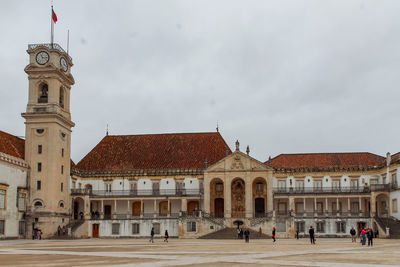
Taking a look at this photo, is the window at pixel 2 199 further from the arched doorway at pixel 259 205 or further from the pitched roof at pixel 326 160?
the pitched roof at pixel 326 160

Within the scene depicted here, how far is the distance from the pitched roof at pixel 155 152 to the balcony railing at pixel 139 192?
Result: 9.22ft

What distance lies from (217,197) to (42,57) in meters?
25.2

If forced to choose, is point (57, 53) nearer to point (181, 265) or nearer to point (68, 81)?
point (68, 81)

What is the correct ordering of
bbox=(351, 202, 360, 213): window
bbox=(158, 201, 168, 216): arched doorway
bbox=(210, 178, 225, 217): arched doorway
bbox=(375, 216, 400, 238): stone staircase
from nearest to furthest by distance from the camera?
bbox=(375, 216, 400, 238): stone staircase < bbox=(351, 202, 360, 213): window < bbox=(210, 178, 225, 217): arched doorway < bbox=(158, 201, 168, 216): arched doorway

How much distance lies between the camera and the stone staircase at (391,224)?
5152 cm

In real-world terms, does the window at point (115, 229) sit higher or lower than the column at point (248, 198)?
lower

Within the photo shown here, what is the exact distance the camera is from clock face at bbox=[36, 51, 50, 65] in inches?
2291

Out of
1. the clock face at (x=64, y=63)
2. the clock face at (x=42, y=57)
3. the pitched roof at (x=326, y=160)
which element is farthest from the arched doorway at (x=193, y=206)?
the clock face at (x=42, y=57)

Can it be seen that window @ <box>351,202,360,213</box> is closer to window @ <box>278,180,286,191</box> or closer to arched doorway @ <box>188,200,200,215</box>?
window @ <box>278,180,286,191</box>

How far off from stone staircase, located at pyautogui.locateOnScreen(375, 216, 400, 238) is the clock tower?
32.9 metres

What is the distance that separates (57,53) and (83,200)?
16.9 metres

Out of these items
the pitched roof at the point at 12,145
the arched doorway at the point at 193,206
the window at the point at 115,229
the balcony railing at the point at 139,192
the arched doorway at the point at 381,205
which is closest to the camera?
the pitched roof at the point at 12,145

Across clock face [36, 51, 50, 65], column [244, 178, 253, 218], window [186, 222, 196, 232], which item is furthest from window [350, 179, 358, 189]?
clock face [36, 51, 50, 65]

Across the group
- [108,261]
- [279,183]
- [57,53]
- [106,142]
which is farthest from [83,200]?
[108,261]
